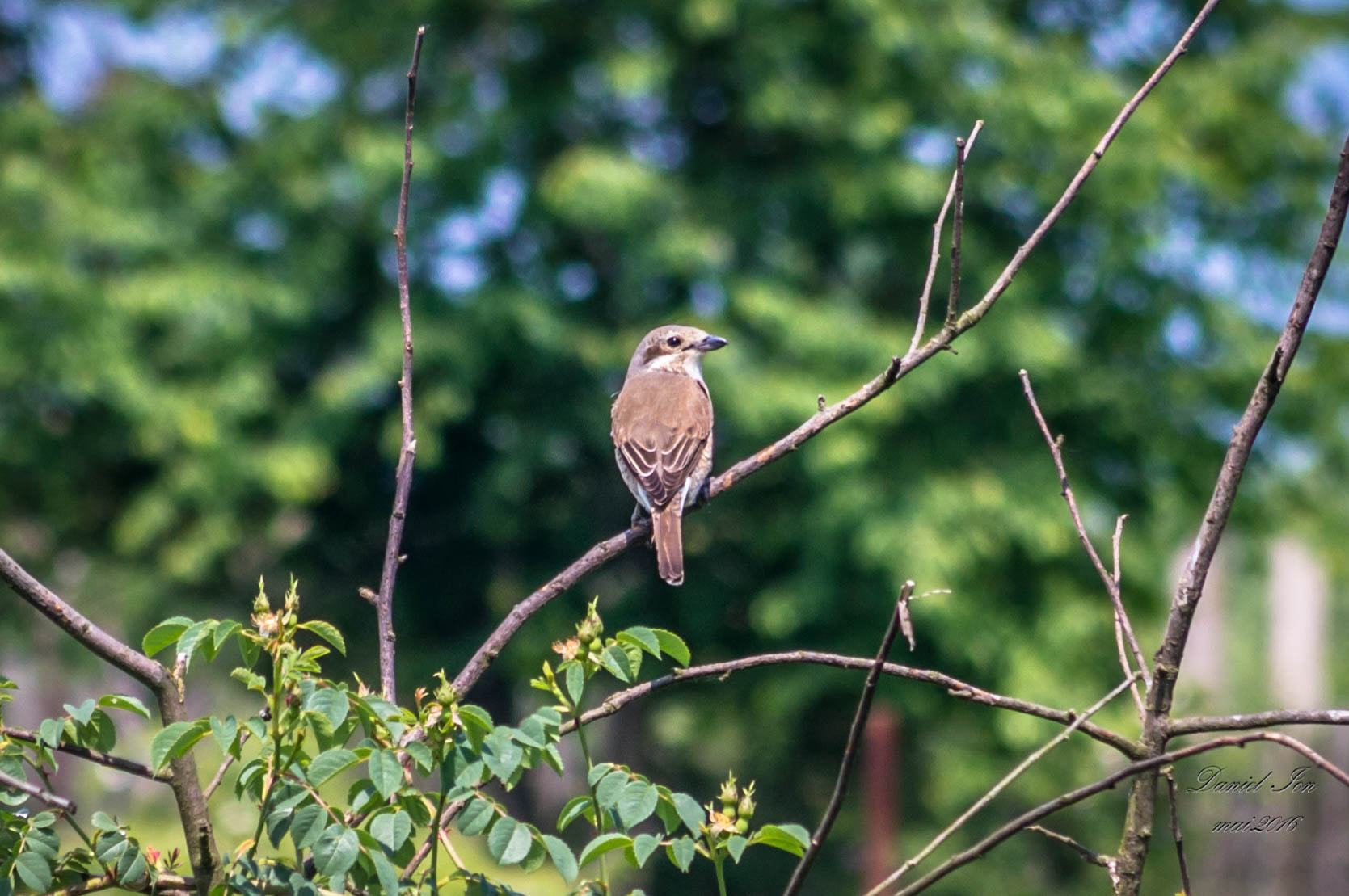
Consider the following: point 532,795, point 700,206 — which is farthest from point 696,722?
point 700,206

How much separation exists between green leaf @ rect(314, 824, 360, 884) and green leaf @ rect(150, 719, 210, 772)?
17 cm

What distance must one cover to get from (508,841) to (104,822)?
1.45 ft

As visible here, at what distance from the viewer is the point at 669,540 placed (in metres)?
5.04

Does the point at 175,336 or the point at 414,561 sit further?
the point at 414,561

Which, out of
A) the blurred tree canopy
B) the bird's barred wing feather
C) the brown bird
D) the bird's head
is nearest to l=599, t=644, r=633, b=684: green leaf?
the brown bird

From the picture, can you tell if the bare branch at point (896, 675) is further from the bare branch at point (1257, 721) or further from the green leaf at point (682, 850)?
the green leaf at point (682, 850)

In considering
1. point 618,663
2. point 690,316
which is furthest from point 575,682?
point 690,316

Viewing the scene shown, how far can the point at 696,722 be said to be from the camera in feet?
41.1

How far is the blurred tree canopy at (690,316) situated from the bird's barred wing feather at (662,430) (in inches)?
156

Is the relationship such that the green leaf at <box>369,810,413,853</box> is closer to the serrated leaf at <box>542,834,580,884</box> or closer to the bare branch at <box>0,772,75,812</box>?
the serrated leaf at <box>542,834,580,884</box>

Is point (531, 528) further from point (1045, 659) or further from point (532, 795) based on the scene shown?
point (1045, 659)

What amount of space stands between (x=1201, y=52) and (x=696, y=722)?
7566mm

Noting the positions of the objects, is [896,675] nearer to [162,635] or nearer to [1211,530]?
[1211,530]

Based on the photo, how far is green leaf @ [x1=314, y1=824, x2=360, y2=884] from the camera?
1.43 m
